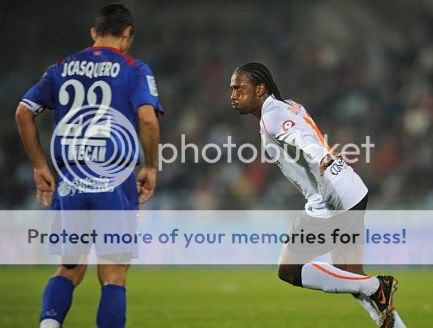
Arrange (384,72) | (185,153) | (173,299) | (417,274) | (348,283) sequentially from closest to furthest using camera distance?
(348,283) < (173,299) < (417,274) < (185,153) < (384,72)

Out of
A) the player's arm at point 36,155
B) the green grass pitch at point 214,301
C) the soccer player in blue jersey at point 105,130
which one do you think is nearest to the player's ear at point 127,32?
the soccer player in blue jersey at point 105,130

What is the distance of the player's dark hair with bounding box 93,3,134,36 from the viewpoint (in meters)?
5.38

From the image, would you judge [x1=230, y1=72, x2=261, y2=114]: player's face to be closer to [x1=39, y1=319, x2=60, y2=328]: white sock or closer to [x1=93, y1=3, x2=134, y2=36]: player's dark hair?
[x1=93, y1=3, x2=134, y2=36]: player's dark hair

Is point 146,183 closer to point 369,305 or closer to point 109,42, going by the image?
point 109,42

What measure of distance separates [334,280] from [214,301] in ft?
12.5

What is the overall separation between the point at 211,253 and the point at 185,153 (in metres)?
2.31

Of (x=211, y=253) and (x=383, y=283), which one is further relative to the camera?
(x=211, y=253)

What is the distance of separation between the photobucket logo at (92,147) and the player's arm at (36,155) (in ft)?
0.38

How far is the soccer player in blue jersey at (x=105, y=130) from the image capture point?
5.17 m

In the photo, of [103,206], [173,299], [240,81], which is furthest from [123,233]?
[173,299]

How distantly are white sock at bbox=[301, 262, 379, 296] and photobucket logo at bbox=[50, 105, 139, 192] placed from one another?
1.29 m

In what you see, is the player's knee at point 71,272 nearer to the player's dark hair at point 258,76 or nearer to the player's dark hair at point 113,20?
the player's dark hair at point 113,20

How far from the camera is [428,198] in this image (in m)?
14.2

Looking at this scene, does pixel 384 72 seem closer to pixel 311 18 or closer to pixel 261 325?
pixel 311 18
